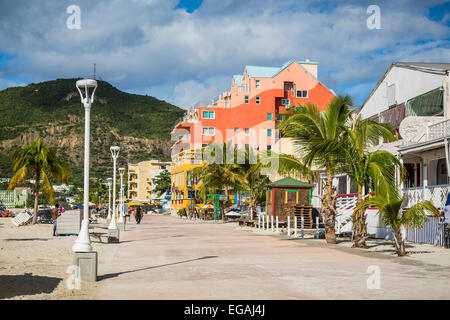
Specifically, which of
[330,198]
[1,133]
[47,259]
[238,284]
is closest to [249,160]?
[330,198]

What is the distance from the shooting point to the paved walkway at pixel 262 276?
8.60 metres

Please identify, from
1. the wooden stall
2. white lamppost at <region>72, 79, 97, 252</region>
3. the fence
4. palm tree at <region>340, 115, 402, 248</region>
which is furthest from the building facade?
white lamppost at <region>72, 79, 97, 252</region>

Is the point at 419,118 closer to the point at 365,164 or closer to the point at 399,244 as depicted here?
the point at 365,164

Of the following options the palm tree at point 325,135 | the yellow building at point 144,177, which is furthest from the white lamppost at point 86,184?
the yellow building at point 144,177

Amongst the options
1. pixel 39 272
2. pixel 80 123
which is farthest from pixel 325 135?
pixel 80 123

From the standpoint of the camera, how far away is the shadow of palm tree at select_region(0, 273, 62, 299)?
28.5ft

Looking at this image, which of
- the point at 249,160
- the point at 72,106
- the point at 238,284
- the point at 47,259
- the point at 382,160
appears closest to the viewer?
the point at 238,284

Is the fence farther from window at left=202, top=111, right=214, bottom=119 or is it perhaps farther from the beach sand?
window at left=202, top=111, right=214, bottom=119

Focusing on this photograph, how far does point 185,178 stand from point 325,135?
192ft

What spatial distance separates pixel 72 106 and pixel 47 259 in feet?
355

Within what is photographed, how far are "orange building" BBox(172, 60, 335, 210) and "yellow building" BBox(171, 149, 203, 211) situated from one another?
87 cm

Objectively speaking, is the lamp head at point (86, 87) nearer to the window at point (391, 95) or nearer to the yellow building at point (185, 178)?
the window at point (391, 95)

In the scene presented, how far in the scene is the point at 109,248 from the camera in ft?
61.0
